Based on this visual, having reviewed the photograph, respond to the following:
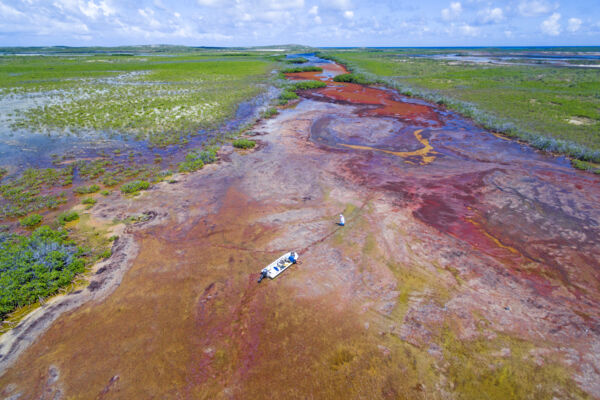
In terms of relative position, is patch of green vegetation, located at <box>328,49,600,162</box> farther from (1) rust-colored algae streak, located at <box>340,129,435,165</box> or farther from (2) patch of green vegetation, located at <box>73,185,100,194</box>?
(2) patch of green vegetation, located at <box>73,185,100,194</box>

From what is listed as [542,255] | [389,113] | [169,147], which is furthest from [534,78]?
[169,147]

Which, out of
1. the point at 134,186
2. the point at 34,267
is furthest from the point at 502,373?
the point at 134,186

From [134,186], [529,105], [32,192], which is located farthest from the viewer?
[529,105]

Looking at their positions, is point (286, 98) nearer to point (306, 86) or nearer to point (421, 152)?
point (306, 86)

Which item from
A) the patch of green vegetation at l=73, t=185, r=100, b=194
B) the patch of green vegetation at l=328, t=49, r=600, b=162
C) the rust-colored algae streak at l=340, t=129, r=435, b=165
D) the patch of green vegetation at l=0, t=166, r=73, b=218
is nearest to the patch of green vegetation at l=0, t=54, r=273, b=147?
the patch of green vegetation at l=0, t=166, r=73, b=218

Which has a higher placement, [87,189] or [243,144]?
[243,144]

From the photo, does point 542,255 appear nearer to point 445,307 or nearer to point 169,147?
point 445,307
